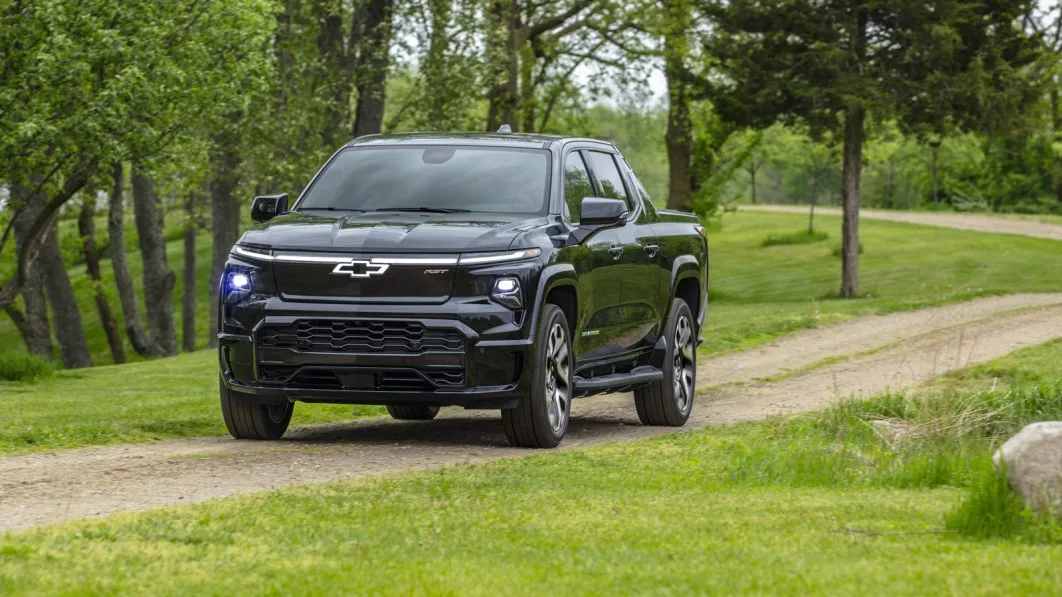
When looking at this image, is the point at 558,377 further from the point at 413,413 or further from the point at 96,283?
the point at 96,283

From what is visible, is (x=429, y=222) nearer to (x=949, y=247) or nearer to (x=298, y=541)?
(x=298, y=541)

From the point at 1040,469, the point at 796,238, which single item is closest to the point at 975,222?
the point at 796,238

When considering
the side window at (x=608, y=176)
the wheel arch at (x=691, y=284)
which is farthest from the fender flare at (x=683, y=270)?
the side window at (x=608, y=176)

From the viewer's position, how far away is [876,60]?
31.1 meters

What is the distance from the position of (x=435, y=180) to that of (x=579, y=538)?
15.7ft

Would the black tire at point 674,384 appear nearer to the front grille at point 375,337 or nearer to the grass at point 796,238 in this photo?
the front grille at point 375,337

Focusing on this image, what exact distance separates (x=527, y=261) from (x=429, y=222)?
71 cm

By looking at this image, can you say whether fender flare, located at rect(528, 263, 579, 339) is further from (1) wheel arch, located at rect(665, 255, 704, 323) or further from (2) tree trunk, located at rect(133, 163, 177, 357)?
(2) tree trunk, located at rect(133, 163, 177, 357)

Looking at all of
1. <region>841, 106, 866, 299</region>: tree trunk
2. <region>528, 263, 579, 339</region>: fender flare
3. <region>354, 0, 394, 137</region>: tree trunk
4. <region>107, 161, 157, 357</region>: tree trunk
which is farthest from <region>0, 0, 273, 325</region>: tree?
<region>841, 106, 866, 299</region>: tree trunk

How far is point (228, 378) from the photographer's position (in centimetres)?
1005

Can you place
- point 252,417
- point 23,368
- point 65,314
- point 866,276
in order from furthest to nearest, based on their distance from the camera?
1. point 866,276
2. point 65,314
3. point 23,368
4. point 252,417

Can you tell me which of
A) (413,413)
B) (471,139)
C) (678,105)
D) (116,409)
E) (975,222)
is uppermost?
(678,105)

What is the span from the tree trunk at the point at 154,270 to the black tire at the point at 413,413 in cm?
2038

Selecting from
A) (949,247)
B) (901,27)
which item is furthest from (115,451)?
(949,247)
